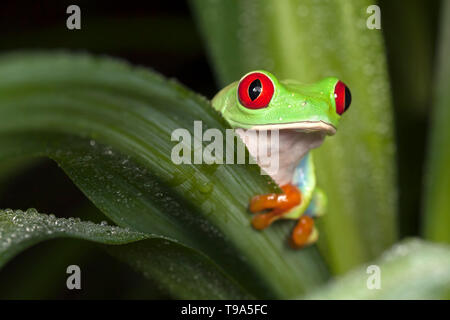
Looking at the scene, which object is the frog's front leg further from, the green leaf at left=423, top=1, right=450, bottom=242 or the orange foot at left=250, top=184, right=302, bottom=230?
the green leaf at left=423, top=1, right=450, bottom=242

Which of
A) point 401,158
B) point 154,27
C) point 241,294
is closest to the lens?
point 241,294

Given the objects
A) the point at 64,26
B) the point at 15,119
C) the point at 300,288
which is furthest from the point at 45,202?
the point at 15,119

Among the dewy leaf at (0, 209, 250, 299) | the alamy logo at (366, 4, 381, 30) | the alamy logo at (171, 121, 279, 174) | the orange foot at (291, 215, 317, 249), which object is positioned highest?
the alamy logo at (366, 4, 381, 30)

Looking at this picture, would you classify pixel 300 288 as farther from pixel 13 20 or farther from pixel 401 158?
pixel 13 20

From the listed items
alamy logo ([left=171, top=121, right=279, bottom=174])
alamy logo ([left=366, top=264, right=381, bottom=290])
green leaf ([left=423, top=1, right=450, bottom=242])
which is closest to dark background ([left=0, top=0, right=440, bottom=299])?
green leaf ([left=423, top=1, right=450, bottom=242])

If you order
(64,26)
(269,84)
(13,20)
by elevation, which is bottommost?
(269,84)

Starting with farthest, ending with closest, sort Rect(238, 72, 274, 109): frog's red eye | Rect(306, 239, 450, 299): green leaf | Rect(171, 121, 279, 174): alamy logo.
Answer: Rect(238, 72, 274, 109): frog's red eye → Rect(171, 121, 279, 174): alamy logo → Rect(306, 239, 450, 299): green leaf
